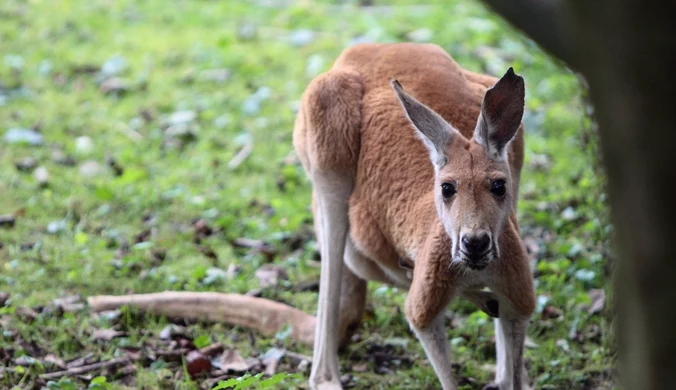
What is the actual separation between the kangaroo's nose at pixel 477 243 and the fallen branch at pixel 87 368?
1.74 m

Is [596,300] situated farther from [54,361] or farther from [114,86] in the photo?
[114,86]

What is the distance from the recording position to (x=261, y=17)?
8.69 meters

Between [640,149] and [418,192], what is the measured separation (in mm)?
2265

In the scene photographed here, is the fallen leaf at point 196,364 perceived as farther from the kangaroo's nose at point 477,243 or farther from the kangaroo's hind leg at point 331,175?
the kangaroo's nose at point 477,243

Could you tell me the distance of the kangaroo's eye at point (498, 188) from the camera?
325cm

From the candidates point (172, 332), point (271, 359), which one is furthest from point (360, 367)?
point (172, 332)

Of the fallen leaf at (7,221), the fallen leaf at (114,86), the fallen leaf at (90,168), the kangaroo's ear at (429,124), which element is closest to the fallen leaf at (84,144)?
the fallen leaf at (90,168)

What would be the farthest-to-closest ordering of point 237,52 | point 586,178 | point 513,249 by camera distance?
point 237,52, point 586,178, point 513,249

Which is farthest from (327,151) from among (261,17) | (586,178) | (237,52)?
(261,17)

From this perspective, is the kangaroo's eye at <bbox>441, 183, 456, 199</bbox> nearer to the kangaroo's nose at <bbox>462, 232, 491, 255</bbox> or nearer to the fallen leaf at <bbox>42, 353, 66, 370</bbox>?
the kangaroo's nose at <bbox>462, 232, 491, 255</bbox>

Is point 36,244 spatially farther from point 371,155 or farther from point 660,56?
point 660,56

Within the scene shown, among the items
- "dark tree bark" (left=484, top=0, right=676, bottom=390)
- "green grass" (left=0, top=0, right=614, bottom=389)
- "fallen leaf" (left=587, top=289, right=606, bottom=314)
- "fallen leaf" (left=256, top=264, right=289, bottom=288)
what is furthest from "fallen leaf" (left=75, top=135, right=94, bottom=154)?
"dark tree bark" (left=484, top=0, right=676, bottom=390)

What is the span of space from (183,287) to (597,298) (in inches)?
80.4

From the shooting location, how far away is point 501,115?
3.31 meters
